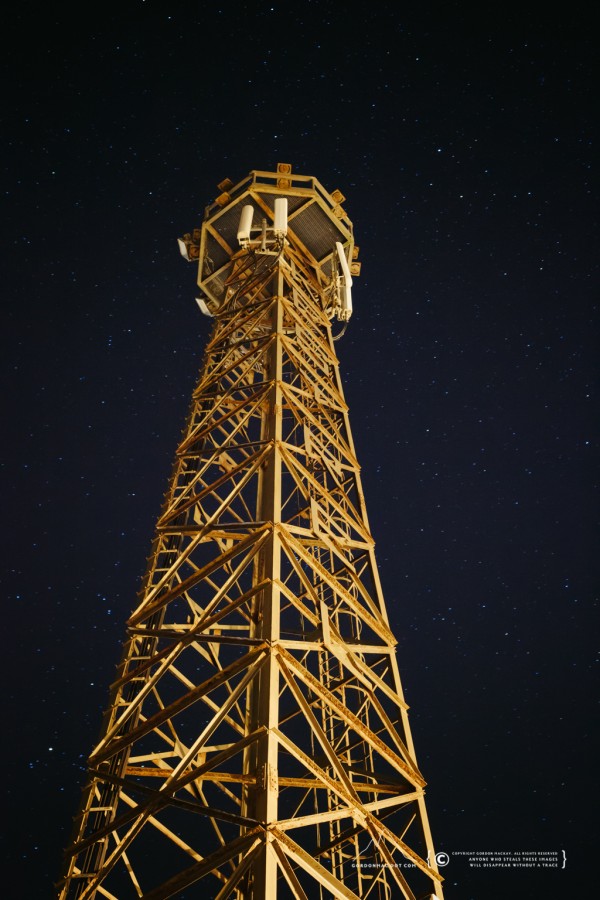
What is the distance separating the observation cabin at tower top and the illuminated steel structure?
0.05m

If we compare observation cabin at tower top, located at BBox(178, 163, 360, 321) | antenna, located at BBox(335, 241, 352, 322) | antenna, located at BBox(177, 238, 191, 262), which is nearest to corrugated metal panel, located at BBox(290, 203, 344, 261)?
observation cabin at tower top, located at BBox(178, 163, 360, 321)

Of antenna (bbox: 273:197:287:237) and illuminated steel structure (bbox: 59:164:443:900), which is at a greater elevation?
antenna (bbox: 273:197:287:237)

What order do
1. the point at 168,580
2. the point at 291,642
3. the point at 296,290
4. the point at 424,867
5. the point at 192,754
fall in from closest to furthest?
the point at 192,754
the point at 291,642
the point at 424,867
the point at 168,580
the point at 296,290

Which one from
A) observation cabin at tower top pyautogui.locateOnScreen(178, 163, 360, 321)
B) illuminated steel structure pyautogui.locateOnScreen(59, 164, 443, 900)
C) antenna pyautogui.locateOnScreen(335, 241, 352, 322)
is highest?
observation cabin at tower top pyautogui.locateOnScreen(178, 163, 360, 321)

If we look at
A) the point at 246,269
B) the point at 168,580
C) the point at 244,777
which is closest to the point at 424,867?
the point at 244,777

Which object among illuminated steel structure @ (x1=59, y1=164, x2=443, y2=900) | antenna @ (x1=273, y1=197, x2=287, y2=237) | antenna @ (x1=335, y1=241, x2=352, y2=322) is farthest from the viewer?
antenna @ (x1=335, y1=241, x2=352, y2=322)

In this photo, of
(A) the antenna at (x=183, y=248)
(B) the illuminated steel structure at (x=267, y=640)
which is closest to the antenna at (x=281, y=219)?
(B) the illuminated steel structure at (x=267, y=640)

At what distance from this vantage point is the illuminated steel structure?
4805 mm

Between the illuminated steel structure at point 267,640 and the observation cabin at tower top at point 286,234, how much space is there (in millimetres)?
54

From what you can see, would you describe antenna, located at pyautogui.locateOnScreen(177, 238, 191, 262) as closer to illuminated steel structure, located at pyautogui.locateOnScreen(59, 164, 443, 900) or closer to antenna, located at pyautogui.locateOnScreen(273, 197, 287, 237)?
illuminated steel structure, located at pyautogui.locateOnScreen(59, 164, 443, 900)

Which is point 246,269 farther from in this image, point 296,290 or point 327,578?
point 327,578

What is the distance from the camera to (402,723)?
22.0 ft

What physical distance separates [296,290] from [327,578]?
24.6 feet

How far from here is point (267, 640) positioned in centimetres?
511
